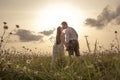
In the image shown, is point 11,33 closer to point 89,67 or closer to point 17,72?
point 17,72

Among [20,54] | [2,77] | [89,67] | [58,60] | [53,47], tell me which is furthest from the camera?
[20,54]

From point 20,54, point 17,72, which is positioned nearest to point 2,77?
point 17,72

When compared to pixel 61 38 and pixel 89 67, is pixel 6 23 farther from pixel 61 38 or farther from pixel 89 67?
pixel 89 67

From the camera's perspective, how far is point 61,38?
12977mm

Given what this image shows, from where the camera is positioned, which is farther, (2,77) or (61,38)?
(61,38)

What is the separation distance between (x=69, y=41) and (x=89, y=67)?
8246 mm

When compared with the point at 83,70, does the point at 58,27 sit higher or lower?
higher

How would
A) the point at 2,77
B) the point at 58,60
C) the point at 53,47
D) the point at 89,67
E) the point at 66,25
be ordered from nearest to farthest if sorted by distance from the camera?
the point at 89,67 → the point at 2,77 → the point at 58,60 → the point at 53,47 → the point at 66,25

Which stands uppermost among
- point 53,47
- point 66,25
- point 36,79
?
point 66,25

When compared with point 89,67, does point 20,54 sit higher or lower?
higher

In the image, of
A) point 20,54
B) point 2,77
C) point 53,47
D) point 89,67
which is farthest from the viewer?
point 20,54

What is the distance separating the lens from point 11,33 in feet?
33.6

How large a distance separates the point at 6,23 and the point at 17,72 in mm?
3536

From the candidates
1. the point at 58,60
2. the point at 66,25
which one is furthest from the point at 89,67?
the point at 66,25
